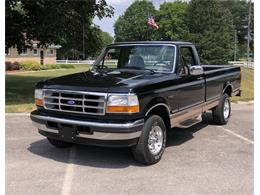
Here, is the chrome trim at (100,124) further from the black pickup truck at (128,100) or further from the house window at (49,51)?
the house window at (49,51)

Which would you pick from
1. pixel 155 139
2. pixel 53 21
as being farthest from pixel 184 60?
pixel 53 21

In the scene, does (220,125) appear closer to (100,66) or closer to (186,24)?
(100,66)

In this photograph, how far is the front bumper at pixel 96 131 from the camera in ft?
17.2

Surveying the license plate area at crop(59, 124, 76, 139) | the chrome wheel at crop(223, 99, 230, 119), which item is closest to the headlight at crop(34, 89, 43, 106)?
the license plate area at crop(59, 124, 76, 139)

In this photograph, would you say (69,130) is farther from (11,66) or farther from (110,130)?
(11,66)

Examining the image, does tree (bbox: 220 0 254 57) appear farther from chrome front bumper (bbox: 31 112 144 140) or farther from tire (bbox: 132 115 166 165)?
chrome front bumper (bbox: 31 112 144 140)

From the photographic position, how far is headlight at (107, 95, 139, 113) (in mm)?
5297

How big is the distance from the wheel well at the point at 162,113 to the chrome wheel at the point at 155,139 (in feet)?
0.81

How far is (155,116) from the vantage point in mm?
5812

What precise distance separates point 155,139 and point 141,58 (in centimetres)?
172

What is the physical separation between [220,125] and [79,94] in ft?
15.4

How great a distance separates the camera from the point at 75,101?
5.62 meters

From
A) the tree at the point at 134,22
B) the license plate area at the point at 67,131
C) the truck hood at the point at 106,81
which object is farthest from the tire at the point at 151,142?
the tree at the point at 134,22
